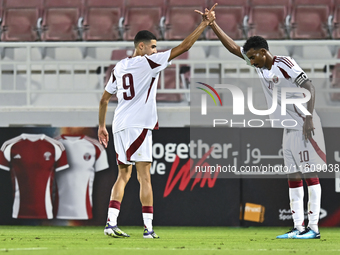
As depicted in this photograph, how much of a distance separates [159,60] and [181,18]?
5.89m

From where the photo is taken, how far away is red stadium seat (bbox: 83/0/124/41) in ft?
33.4

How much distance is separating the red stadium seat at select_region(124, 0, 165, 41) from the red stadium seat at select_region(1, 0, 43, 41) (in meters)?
1.70

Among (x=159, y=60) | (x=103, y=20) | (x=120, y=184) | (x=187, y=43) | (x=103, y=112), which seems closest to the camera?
(x=187, y=43)

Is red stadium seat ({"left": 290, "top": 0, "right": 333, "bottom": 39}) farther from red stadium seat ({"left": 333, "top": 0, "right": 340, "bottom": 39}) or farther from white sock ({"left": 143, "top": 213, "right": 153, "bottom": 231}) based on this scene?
white sock ({"left": 143, "top": 213, "right": 153, "bottom": 231})

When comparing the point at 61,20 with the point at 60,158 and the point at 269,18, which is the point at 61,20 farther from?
the point at 60,158

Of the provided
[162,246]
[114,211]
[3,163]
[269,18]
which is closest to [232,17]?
[269,18]

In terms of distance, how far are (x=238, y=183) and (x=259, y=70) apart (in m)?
1.85

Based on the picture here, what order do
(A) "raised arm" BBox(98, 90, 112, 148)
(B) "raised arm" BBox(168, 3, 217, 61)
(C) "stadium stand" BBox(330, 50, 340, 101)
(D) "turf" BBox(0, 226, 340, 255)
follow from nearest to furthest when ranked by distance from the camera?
(D) "turf" BBox(0, 226, 340, 255), (B) "raised arm" BBox(168, 3, 217, 61), (A) "raised arm" BBox(98, 90, 112, 148), (C) "stadium stand" BBox(330, 50, 340, 101)

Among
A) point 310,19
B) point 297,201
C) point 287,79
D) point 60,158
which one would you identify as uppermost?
point 310,19

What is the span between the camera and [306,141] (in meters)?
4.70

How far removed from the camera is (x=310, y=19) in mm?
10195

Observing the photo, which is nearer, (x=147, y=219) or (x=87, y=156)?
(x=147, y=219)

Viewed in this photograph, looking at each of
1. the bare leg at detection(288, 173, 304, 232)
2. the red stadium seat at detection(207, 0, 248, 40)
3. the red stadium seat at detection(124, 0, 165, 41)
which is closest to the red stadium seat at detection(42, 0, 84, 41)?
the red stadium seat at detection(124, 0, 165, 41)

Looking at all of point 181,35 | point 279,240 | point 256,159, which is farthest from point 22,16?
point 279,240
